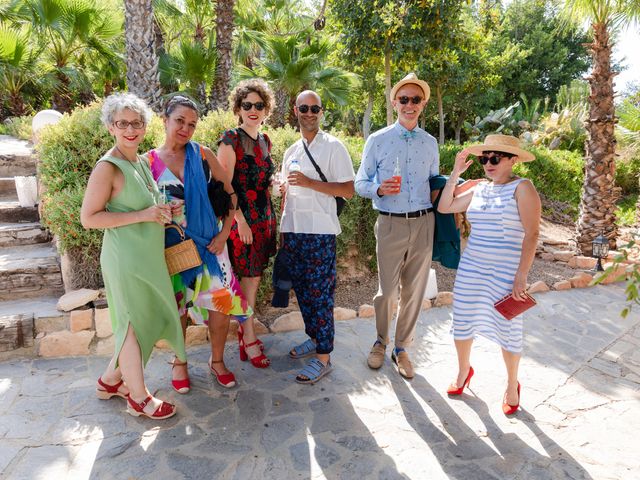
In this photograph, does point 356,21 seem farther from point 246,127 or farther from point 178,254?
point 178,254

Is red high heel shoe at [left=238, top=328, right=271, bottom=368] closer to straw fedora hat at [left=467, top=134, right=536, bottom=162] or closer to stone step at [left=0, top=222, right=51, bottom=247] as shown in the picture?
straw fedora hat at [left=467, top=134, right=536, bottom=162]

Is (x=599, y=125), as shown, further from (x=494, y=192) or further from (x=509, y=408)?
(x=509, y=408)

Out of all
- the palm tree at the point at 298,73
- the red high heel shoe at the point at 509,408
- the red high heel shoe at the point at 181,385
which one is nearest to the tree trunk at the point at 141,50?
the palm tree at the point at 298,73

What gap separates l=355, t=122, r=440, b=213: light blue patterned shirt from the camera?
3.03 metres

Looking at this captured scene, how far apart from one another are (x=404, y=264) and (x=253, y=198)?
1.21 metres

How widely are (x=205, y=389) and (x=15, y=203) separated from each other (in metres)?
4.29

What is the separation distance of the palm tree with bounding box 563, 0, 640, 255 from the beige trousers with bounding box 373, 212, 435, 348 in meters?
5.19

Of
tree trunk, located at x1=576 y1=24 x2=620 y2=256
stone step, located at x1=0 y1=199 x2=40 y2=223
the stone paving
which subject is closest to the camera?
the stone paving

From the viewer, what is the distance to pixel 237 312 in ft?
9.64

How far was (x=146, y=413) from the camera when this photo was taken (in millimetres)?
2656

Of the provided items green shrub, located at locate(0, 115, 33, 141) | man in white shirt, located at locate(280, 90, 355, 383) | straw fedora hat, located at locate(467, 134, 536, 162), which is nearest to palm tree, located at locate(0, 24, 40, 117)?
green shrub, located at locate(0, 115, 33, 141)

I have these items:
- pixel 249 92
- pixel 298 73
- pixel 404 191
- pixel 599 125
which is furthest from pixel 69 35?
Result: pixel 599 125

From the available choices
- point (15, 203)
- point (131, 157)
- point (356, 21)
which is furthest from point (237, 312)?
point (356, 21)

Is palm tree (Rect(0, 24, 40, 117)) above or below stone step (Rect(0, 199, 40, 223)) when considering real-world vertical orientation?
above
